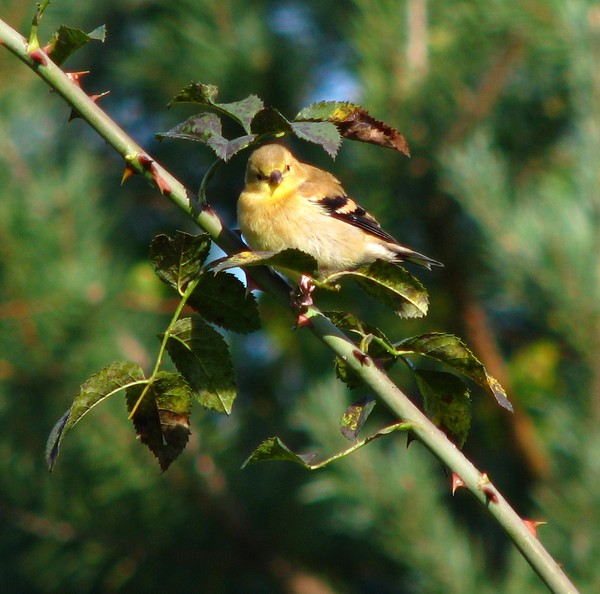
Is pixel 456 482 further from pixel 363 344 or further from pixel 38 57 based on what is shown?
pixel 38 57

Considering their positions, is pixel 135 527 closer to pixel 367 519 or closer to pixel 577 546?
pixel 367 519

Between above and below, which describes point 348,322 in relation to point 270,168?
above

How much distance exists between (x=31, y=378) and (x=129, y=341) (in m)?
0.52

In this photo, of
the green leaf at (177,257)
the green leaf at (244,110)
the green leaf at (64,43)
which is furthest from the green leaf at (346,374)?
the green leaf at (64,43)

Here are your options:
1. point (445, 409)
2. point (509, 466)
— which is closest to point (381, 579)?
point (509, 466)

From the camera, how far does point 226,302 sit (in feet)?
3.90

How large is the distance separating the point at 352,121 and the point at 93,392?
0.48 metres

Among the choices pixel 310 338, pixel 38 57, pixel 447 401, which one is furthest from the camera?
pixel 310 338

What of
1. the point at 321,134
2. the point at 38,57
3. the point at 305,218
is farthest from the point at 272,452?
the point at 305,218

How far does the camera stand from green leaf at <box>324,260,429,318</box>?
1.16m

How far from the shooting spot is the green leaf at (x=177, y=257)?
3.60 ft

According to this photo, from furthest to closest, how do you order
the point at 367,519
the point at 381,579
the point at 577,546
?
1. the point at 381,579
2. the point at 367,519
3. the point at 577,546

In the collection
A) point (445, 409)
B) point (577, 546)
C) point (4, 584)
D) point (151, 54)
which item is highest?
point (445, 409)

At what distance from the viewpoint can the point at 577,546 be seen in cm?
350
